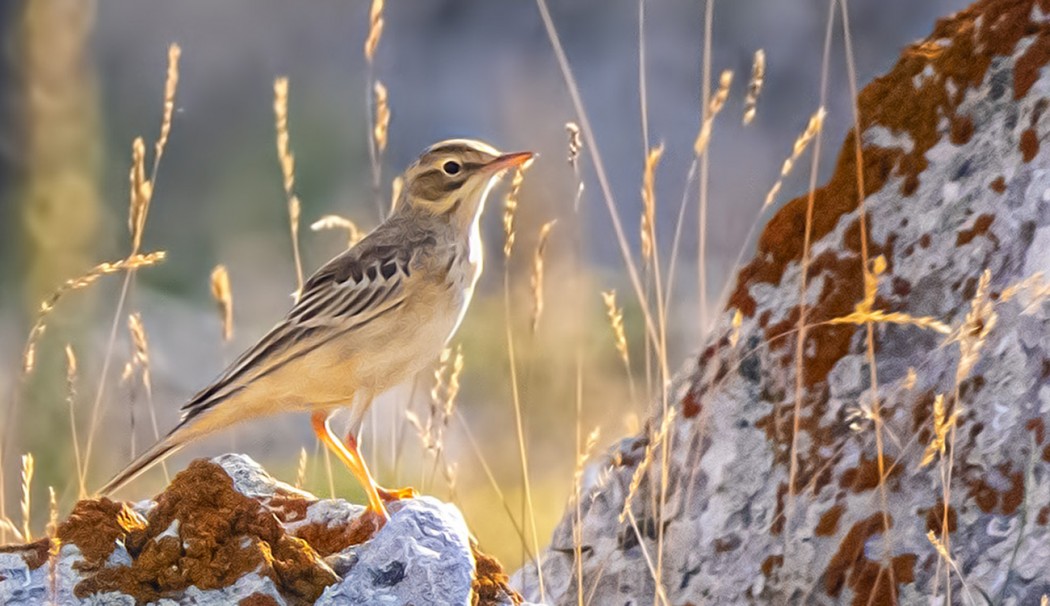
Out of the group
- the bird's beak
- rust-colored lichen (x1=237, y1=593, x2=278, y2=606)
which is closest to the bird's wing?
the bird's beak

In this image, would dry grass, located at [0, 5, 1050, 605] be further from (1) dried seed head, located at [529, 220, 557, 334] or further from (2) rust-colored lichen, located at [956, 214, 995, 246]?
(2) rust-colored lichen, located at [956, 214, 995, 246]

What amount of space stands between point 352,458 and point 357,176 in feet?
32.7

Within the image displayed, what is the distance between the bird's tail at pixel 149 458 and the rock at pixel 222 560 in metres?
0.57

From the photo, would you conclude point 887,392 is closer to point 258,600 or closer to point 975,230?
point 975,230

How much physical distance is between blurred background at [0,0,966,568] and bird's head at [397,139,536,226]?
0.61 metres

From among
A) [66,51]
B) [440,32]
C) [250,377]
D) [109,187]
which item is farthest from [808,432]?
[440,32]

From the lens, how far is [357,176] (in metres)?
13.6

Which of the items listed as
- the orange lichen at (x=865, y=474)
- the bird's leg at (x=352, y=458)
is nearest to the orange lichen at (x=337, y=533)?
the bird's leg at (x=352, y=458)

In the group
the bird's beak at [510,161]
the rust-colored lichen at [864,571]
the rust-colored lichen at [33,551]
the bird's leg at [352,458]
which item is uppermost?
the bird's beak at [510,161]

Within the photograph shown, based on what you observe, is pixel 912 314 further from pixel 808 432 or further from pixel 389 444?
pixel 389 444

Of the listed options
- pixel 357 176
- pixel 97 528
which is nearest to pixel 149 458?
pixel 97 528

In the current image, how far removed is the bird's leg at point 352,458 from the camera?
10.7 feet

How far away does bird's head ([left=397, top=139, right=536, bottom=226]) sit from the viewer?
4.10 meters

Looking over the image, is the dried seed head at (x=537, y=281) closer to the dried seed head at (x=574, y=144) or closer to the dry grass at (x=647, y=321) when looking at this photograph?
the dry grass at (x=647, y=321)
